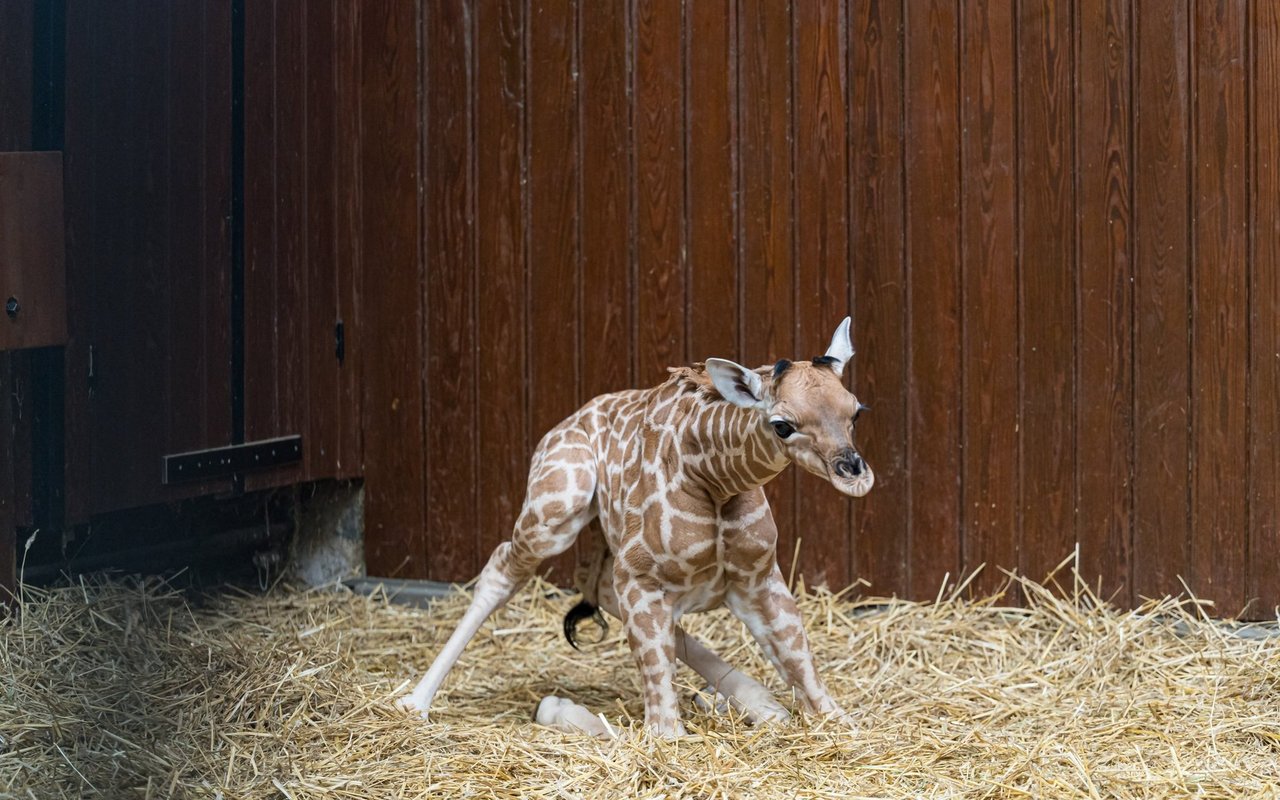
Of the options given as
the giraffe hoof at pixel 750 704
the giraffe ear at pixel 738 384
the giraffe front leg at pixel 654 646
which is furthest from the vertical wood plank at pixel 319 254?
the giraffe ear at pixel 738 384

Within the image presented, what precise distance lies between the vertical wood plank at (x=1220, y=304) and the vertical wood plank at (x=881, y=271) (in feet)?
2.91

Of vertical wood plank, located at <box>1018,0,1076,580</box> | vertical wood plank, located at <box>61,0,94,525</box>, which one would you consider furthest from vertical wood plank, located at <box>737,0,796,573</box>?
vertical wood plank, located at <box>61,0,94,525</box>

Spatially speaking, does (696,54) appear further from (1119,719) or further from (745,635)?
(1119,719)

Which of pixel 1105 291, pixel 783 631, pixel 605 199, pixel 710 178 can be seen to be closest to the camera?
pixel 783 631

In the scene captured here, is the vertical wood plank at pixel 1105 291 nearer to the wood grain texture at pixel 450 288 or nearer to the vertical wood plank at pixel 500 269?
the vertical wood plank at pixel 500 269

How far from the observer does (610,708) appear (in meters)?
4.00

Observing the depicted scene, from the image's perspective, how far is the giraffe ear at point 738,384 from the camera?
324 centimetres

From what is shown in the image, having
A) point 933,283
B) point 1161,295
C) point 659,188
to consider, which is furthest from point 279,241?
point 1161,295

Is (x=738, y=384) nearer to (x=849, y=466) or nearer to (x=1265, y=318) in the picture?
(x=849, y=466)

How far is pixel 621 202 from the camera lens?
15.9 ft

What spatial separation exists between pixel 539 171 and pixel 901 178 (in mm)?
1256

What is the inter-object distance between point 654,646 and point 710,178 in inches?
72.2

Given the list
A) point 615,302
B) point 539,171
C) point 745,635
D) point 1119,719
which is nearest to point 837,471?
point 1119,719

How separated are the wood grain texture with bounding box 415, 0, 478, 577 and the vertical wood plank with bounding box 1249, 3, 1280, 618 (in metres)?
2.55
